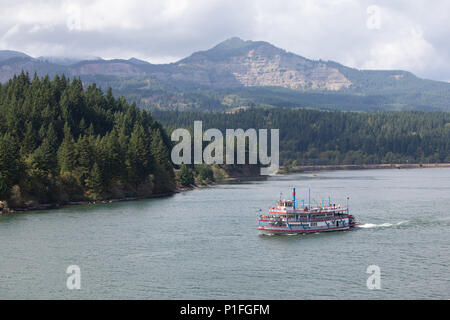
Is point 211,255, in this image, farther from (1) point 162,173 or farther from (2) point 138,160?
(1) point 162,173

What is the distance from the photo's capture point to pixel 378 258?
8912cm

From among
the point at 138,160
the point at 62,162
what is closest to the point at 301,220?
the point at 62,162

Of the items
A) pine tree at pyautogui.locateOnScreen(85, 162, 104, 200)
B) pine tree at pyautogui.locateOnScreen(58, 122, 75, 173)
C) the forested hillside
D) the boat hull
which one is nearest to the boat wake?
the boat hull

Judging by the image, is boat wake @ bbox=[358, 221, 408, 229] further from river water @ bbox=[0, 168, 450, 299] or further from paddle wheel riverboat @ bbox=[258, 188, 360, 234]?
paddle wheel riverboat @ bbox=[258, 188, 360, 234]

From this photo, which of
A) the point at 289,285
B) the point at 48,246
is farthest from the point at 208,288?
the point at 48,246

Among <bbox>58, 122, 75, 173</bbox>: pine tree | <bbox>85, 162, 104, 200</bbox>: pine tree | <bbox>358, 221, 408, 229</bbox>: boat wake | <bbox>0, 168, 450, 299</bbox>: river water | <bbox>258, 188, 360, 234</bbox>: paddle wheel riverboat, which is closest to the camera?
<bbox>0, 168, 450, 299</bbox>: river water

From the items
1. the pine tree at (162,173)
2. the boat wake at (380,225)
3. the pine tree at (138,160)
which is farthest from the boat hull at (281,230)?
the pine tree at (162,173)

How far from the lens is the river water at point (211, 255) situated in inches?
2835

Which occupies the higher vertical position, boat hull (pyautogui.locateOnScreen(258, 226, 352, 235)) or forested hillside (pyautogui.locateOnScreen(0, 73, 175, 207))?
forested hillside (pyautogui.locateOnScreen(0, 73, 175, 207))

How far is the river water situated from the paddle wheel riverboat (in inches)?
108

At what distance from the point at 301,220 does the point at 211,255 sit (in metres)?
28.6

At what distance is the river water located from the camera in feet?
236
